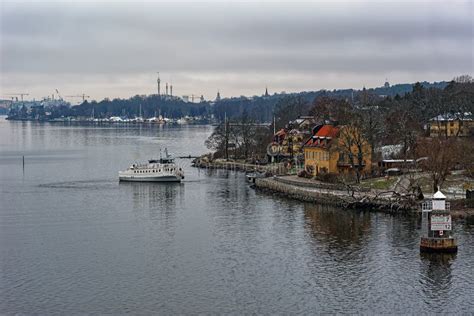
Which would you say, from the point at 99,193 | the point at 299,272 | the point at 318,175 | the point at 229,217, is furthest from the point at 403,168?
the point at 299,272

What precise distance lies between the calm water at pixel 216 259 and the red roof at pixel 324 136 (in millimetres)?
5494

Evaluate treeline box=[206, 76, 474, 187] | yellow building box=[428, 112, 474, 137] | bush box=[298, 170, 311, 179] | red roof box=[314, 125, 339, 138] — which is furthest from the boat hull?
yellow building box=[428, 112, 474, 137]

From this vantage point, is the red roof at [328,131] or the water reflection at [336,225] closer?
the water reflection at [336,225]

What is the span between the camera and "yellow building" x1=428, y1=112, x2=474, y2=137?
2657 inches

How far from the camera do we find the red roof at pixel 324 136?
51219 mm

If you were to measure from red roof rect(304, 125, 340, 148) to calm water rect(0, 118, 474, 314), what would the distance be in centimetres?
549

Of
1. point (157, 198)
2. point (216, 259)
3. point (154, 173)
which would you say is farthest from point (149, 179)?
point (216, 259)

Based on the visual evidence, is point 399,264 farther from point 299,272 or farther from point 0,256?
point 0,256

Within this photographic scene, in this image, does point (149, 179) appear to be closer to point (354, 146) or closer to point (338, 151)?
point (338, 151)

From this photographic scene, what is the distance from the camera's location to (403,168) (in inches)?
1997

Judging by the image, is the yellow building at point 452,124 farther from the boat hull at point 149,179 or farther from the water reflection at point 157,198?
the water reflection at point 157,198

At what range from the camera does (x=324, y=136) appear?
52.1 meters

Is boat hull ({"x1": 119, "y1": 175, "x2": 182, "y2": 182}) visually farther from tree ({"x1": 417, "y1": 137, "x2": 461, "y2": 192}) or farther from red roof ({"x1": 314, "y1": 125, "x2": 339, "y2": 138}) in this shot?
tree ({"x1": 417, "y1": 137, "x2": 461, "y2": 192})

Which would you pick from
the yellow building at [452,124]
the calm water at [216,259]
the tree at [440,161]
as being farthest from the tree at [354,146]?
the yellow building at [452,124]
